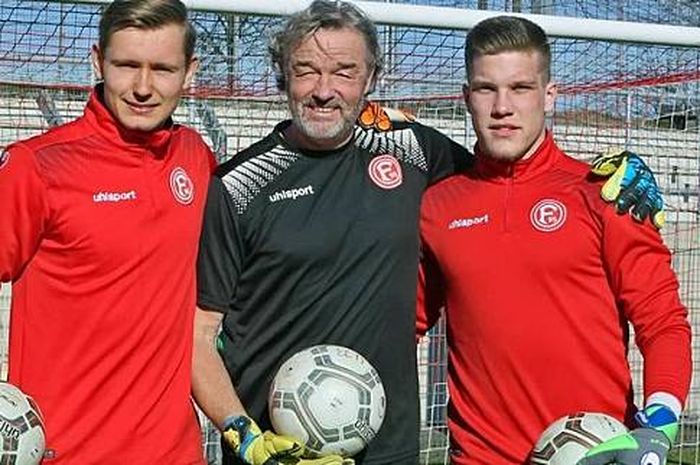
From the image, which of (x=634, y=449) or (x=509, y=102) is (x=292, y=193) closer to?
(x=509, y=102)

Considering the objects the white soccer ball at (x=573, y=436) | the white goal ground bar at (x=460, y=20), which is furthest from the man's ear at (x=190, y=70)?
the white soccer ball at (x=573, y=436)

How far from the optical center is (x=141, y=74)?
3.73 meters

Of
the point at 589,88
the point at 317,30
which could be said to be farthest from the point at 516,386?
the point at 589,88

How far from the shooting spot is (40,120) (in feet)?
23.5

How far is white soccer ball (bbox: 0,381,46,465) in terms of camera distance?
3.37 m

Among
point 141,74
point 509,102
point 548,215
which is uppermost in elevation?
point 141,74

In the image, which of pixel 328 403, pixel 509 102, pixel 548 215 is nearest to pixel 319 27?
pixel 509 102

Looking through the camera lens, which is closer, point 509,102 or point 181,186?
point 509,102

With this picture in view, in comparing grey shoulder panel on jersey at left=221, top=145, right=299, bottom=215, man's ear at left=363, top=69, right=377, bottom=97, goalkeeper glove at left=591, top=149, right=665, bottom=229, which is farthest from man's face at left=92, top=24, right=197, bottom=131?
goalkeeper glove at left=591, top=149, right=665, bottom=229

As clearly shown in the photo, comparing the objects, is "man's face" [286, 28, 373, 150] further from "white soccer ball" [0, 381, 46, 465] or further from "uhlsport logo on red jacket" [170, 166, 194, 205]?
"white soccer ball" [0, 381, 46, 465]

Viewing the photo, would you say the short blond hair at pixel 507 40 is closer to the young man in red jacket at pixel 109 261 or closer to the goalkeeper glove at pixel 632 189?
A: the goalkeeper glove at pixel 632 189

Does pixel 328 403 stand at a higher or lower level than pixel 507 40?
lower

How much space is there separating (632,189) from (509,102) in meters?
0.46

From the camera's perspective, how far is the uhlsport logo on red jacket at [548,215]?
376 centimetres
